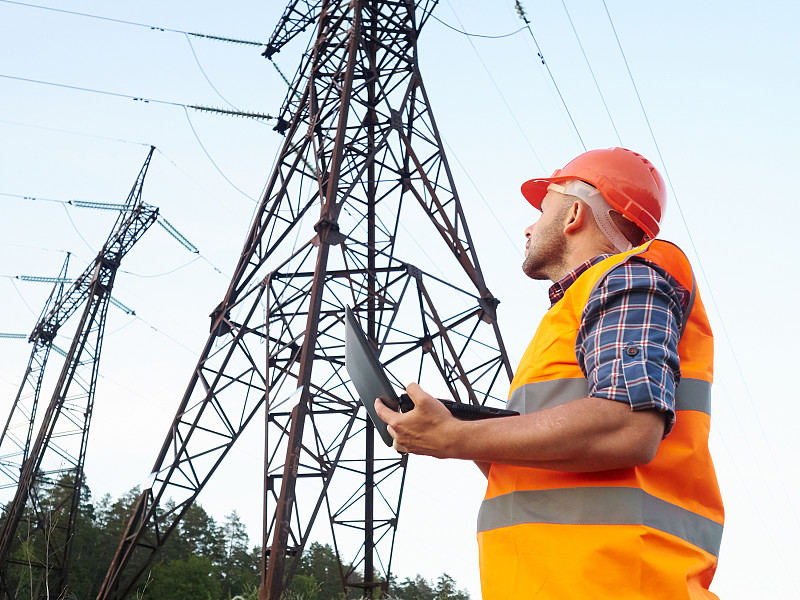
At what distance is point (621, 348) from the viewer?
4.76 feet

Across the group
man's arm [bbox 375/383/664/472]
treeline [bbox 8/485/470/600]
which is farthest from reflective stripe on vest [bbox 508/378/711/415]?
treeline [bbox 8/485/470/600]

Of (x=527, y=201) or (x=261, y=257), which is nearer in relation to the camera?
(x=527, y=201)

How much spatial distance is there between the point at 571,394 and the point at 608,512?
0.25m

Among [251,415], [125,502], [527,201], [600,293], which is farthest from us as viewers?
[125,502]

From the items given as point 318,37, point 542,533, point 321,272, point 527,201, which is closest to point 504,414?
point 542,533

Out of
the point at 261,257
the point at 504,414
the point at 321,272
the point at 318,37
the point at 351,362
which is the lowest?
the point at 504,414

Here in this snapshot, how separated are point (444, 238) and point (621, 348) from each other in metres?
10.6

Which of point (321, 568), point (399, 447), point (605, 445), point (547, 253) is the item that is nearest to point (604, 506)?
point (605, 445)

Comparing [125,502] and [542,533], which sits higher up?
[125,502]

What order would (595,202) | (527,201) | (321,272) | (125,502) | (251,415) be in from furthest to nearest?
(125,502), (251,415), (321,272), (527,201), (595,202)

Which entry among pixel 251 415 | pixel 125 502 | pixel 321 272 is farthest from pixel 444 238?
pixel 125 502

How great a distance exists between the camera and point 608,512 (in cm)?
149

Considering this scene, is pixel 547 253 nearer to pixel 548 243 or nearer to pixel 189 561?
pixel 548 243

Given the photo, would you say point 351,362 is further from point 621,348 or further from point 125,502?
point 125,502
